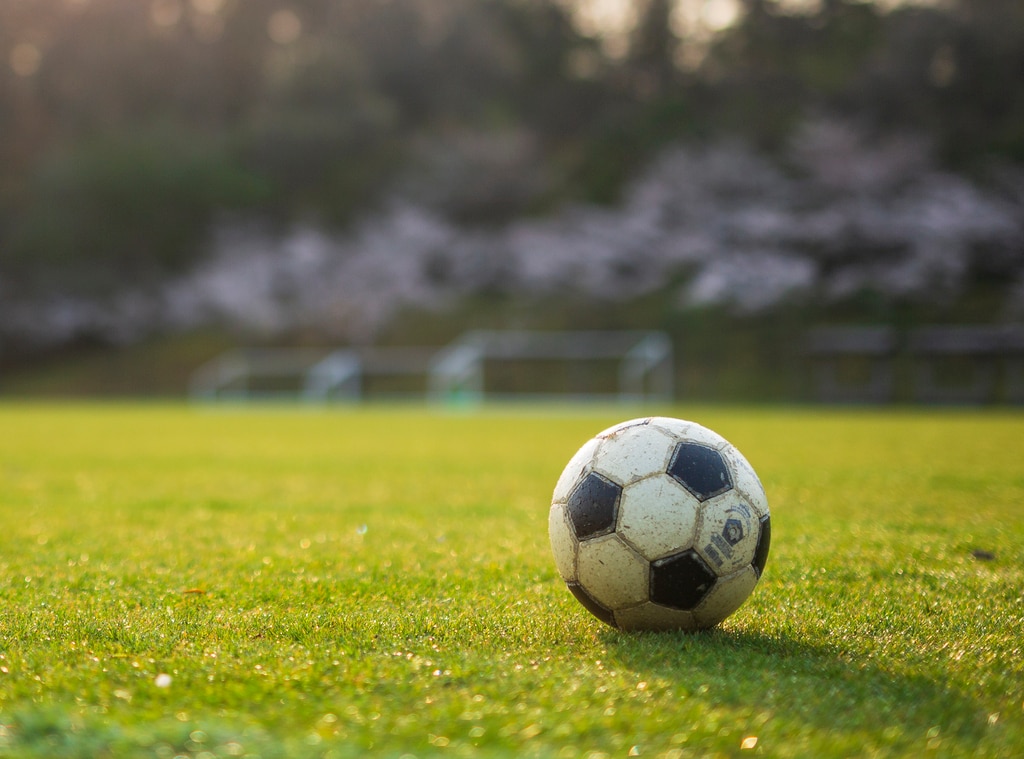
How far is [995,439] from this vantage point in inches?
505

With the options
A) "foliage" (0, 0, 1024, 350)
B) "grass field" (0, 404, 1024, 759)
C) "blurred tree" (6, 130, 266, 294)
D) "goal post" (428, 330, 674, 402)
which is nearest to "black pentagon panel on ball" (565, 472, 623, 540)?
"grass field" (0, 404, 1024, 759)

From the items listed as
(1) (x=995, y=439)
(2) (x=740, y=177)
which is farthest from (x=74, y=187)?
(1) (x=995, y=439)

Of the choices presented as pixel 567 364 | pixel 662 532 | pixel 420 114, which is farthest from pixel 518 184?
pixel 662 532

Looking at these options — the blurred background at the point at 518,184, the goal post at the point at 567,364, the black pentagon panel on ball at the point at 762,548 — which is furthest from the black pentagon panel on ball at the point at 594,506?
the blurred background at the point at 518,184

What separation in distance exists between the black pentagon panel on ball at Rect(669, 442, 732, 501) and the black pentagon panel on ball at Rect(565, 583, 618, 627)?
532mm

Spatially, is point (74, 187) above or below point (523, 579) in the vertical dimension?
above

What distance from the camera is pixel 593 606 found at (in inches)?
131

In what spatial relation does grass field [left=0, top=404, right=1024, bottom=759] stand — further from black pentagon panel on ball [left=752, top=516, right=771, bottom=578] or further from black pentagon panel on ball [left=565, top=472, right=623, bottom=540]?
black pentagon panel on ball [left=565, top=472, right=623, bottom=540]

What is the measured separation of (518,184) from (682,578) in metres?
39.0

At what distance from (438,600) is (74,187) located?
46696 mm

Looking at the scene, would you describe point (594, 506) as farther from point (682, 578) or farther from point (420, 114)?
point (420, 114)

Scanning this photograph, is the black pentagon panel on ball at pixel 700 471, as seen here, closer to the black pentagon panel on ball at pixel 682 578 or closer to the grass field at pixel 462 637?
the black pentagon panel on ball at pixel 682 578

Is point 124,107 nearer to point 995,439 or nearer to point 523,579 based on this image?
point 995,439

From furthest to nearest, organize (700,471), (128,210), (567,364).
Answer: (128,210), (567,364), (700,471)
